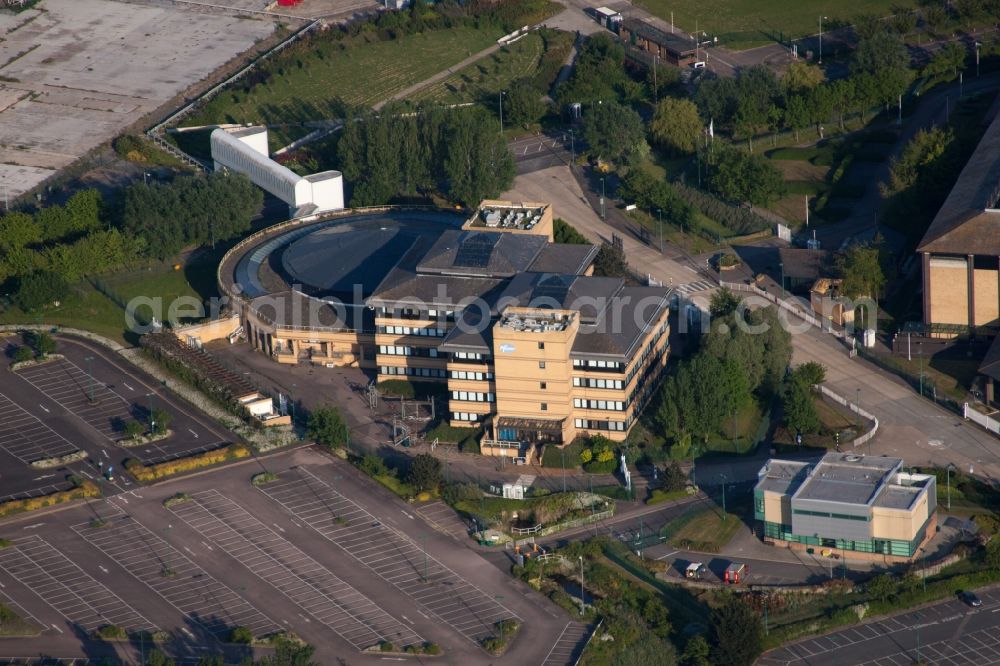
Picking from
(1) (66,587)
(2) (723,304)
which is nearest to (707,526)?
(2) (723,304)

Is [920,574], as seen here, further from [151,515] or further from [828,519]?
[151,515]

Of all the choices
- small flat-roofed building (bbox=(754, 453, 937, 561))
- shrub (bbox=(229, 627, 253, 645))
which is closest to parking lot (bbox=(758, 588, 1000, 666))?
small flat-roofed building (bbox=(754, 453, 937, 561))

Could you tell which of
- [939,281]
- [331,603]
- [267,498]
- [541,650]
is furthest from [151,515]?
[939,281]

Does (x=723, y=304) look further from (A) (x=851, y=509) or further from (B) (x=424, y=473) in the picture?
(B) (x=424, y=473)

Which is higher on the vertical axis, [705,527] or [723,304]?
[723,304]

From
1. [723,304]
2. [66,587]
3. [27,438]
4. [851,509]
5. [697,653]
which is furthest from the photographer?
[723,304]

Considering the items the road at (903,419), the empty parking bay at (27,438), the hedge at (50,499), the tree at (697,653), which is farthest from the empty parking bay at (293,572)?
the road at (903,419)

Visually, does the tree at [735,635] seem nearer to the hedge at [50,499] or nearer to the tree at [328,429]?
the tree at [328,429]
